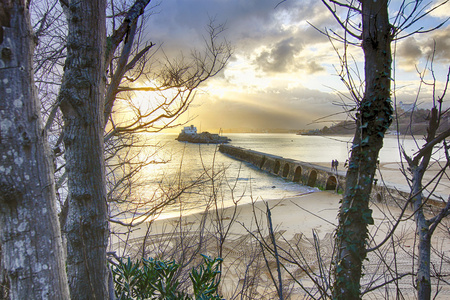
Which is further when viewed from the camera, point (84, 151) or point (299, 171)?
point (299, 171)

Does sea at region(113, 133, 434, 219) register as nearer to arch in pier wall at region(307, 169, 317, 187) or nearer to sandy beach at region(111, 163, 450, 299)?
sandy beach at region(111, 163, 450, 299)

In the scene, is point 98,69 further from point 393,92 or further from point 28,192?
point 393,92

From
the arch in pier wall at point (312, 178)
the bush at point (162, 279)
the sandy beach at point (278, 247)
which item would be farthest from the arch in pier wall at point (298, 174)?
the bush at point (162, 279)

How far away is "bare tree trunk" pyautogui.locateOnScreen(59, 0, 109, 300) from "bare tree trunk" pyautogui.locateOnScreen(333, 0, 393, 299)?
213 cm

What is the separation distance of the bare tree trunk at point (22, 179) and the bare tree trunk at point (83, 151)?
0.35 meters

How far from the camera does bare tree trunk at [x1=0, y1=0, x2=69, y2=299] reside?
1.22 meters

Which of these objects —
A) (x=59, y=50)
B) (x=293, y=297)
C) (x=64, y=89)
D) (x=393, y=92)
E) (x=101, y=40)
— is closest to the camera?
(x=64, y=89)

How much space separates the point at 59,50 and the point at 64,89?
325cm

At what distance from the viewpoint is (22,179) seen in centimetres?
124

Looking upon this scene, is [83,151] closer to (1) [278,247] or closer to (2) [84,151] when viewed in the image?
(2) [84,151]

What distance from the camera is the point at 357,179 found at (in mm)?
2559

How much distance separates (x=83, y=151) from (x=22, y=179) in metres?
0.45

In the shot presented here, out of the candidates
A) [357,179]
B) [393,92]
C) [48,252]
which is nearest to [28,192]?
[48,252]

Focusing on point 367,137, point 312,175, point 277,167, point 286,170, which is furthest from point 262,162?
point 367,137
